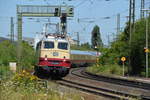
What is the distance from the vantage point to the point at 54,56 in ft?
84.3

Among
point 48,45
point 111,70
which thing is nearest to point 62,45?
point 48,45

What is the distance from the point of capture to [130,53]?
42.0m

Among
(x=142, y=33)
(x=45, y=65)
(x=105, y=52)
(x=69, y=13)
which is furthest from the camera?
(x=105, y=52)

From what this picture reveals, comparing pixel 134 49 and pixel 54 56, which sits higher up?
pixel 134 49

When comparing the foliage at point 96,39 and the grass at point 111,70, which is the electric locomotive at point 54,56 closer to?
the grass at point 111,70

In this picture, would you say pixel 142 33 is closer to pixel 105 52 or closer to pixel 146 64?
pixel 146 64

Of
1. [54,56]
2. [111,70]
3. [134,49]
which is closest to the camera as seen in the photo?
[54,56]

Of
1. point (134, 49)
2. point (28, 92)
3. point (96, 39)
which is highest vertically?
point (96, 39)

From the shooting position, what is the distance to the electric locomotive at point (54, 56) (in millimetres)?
25516

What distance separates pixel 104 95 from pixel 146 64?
20270 mm

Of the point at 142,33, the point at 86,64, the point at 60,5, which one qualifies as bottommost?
the point at 86,64

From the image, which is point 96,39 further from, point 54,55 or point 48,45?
point 54,55

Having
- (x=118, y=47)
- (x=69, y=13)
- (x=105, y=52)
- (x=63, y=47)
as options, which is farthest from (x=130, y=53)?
(x=63, y=47)

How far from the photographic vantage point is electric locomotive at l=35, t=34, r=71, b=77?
1005 inches
